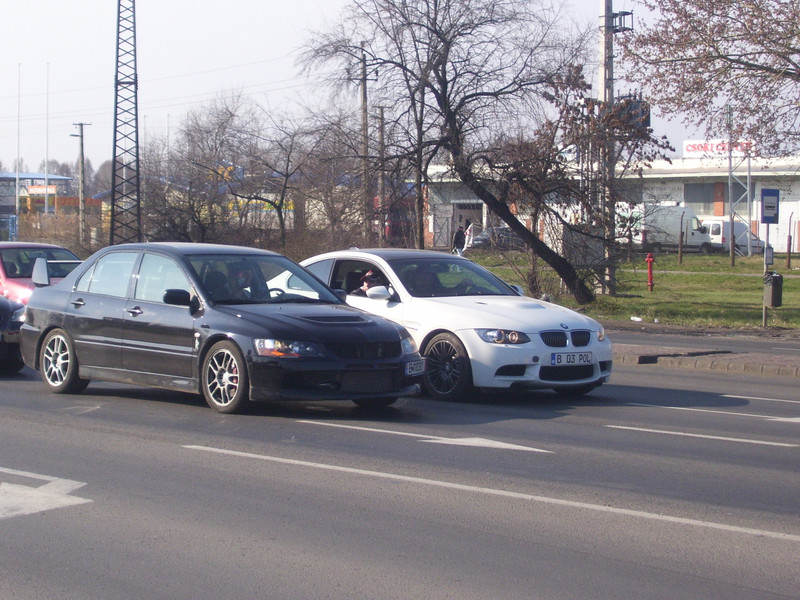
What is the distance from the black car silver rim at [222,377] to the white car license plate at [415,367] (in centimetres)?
160

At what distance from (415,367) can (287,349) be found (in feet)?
4.39

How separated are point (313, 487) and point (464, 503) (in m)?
1.05

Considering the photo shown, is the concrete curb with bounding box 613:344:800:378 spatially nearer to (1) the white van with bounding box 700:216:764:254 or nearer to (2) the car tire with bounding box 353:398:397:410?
(2) the car tire with bounding box 353:398:397:410

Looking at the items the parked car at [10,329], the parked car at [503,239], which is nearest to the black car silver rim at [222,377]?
the parked car at [10,329]

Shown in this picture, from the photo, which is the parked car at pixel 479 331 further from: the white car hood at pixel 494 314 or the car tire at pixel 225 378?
the car tire at pixel 225 378

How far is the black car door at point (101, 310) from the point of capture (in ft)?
33.0

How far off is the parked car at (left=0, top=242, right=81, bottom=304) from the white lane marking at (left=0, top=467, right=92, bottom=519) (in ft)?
Answer: 33.2

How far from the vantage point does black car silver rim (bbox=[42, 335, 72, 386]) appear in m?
10.6

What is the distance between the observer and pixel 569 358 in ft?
33.6

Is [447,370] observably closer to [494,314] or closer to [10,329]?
[494,314]

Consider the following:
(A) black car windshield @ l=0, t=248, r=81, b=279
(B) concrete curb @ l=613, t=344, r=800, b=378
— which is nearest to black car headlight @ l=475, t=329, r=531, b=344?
(B) concrete curb @ l=613, t=344, r=800, b=378

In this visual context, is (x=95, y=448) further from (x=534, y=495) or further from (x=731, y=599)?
(x=731, y=599)

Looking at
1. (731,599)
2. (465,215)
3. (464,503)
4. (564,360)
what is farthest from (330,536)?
(465,215)

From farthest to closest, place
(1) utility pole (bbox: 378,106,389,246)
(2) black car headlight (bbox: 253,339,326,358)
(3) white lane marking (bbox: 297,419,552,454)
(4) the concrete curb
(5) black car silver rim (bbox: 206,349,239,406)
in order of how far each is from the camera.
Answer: (1) utility pole (bbox: 378,106,389,246) → (4) the concrete curb → (5) black car silver rim (bbox: 206,349,239,406) → (2) black car headlight (bbox: 253,339,326,358) → (3) white lane marking (bbox: 297,419,552,454)
